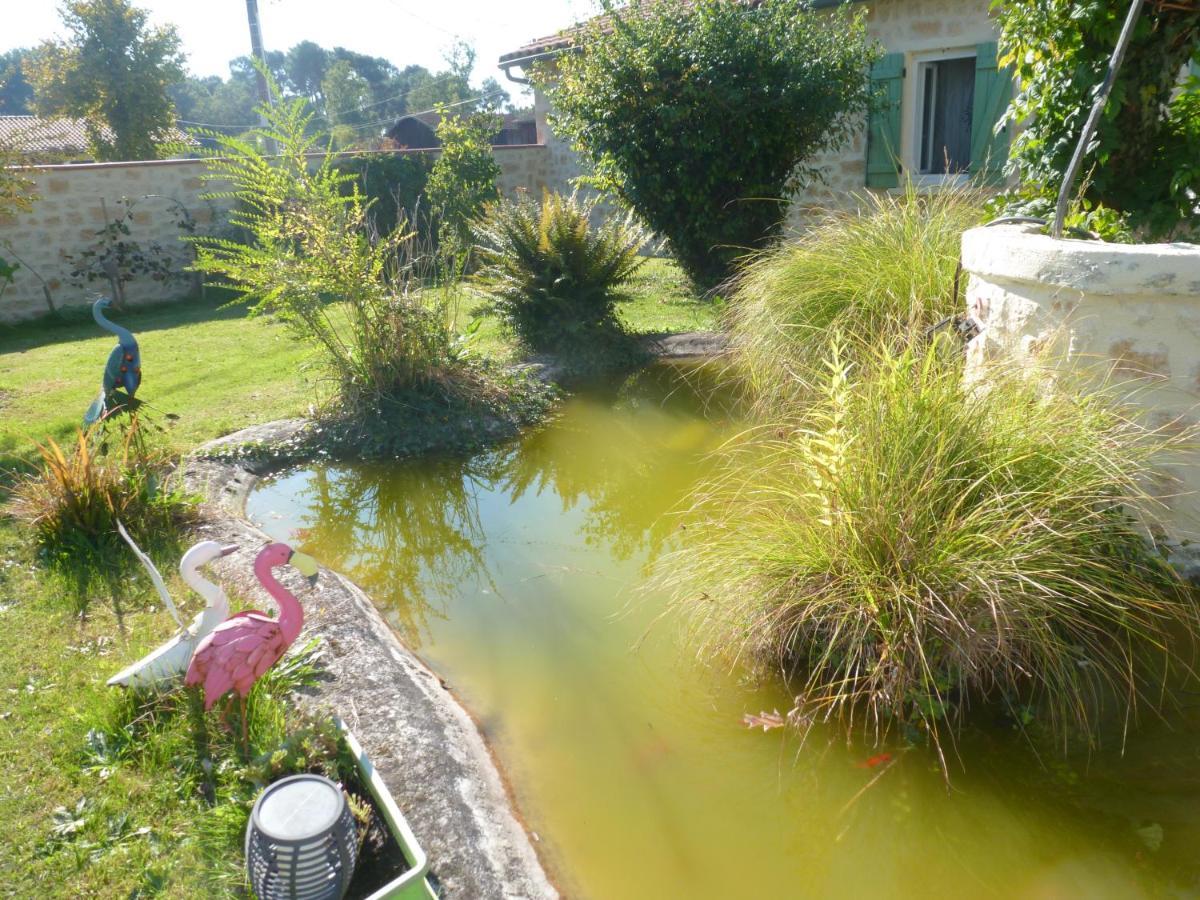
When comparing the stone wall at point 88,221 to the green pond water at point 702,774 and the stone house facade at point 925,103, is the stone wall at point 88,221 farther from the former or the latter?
the green pond water at point 702,774

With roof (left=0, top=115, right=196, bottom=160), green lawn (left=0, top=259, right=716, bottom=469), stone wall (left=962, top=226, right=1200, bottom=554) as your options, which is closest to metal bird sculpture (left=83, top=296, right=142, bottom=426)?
green lawn (left=0, top=259, right=716, bottom=469)

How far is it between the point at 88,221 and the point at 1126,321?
11361 mm

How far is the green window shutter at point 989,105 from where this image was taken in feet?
26.8

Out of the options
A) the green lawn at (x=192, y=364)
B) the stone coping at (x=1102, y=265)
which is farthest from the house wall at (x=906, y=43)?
the stone coping at (x=1102, y=265)

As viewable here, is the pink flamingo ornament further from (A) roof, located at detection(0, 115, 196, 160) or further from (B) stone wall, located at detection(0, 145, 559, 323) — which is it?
(A) roof, located at detection(0, 115, 196, 160)

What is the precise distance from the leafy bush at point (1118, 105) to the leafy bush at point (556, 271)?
3475mm

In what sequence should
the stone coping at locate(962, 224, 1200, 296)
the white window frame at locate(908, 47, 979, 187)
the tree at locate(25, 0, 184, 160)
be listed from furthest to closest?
1. the tree at locate(25, 0, 184, 160)
2. the white window frame at locate(908, 47, 979, 187)
3. the stone coping at locate(962, 224, 1200, 296)

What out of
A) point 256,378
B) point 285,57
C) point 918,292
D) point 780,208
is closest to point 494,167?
point 780,208

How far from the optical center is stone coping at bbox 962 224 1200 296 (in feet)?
9.84

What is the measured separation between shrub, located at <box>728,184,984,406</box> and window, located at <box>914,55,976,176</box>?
3902 mm

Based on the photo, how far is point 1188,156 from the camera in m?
3.78

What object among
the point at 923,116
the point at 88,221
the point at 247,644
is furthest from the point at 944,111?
the point at 88,221

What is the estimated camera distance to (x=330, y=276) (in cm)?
551

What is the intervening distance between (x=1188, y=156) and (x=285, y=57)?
262 ft
